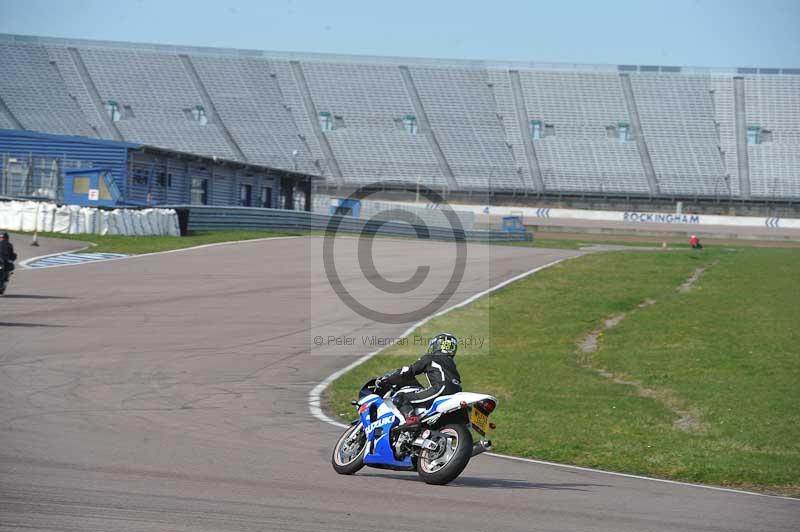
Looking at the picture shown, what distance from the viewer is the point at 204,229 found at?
42.6 m

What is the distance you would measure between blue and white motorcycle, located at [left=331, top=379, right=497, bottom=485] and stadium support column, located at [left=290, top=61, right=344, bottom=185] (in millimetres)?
63438

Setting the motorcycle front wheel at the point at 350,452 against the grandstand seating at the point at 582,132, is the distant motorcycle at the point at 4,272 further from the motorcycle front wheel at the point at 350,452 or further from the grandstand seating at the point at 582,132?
the grandstand seating at the point at 582,132

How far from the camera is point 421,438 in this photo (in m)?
9.20

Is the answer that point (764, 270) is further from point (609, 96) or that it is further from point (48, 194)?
point (609, 96)

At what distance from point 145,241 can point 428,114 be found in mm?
43887

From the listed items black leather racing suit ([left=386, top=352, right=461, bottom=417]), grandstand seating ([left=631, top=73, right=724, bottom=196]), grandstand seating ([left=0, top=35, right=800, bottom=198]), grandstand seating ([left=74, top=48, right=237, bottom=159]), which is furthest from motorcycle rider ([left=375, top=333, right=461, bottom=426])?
grandstand seating ([left=631, top=73, right=724, bottom=196])

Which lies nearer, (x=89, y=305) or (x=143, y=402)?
(x=143, y=402)

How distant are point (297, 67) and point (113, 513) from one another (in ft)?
249

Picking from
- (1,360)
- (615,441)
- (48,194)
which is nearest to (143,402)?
(1,360)

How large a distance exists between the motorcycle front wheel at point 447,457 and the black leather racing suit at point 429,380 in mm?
415

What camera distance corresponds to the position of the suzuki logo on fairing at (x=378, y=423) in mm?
9479

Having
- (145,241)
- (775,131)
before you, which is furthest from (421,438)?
(775,131)

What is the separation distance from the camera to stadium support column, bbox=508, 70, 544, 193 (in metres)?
74.2

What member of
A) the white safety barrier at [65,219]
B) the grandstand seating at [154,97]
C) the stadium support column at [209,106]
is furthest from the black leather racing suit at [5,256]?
the stadium support column at [209,106]
